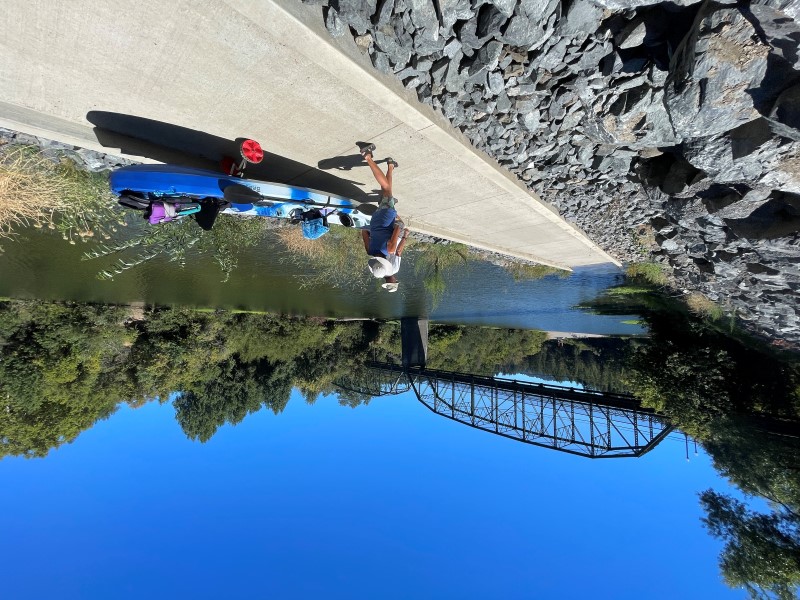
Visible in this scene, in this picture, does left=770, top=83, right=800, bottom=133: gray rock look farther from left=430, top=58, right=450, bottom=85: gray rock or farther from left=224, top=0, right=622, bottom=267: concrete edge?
left=224, top=0, right=622, bottom=267: concrete edge

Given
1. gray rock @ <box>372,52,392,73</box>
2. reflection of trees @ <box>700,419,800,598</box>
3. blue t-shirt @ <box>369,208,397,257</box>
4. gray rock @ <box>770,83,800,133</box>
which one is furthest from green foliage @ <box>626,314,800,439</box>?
gray rock @ <box>372,52,392,73</box>

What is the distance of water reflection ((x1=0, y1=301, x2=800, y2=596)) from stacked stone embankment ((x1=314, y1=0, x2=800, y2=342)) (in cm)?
376

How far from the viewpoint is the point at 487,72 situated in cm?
394

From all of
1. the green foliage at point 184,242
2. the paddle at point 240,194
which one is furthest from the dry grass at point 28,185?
the paddle at point 240,194

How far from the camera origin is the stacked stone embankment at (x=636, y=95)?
9.75ft

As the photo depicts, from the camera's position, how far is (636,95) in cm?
391

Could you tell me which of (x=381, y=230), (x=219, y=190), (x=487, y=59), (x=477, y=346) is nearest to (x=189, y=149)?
(x=219, y=190)

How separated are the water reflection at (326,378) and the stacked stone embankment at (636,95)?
12.3ft

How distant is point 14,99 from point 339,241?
5.37 metres

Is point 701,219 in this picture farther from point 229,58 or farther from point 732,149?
point 229,58

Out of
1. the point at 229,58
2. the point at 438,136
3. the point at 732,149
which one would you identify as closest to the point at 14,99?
the point at 229,58

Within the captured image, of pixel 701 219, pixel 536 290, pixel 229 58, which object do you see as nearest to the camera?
pixel 229 58

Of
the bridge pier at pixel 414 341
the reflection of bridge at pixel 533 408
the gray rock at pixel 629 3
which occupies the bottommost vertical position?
the reflection of bridge at pixel 533 408

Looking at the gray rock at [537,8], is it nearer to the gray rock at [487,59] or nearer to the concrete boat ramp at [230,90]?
the gray rock at [487,59]
